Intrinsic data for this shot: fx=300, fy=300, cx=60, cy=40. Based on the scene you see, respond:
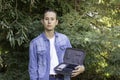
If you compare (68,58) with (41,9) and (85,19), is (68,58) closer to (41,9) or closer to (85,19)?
(85,19)

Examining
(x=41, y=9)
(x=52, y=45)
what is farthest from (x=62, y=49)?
(x=41, y=9)

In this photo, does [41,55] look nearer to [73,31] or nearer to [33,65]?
[33,65]

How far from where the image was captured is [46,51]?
8.56ft

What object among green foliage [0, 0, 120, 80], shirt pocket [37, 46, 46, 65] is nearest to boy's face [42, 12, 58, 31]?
shirt pocket [37, 46, 46, 65]

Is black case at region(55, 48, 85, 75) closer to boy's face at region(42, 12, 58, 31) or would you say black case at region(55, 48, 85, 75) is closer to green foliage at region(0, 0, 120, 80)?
boy's face at region(42, 12, 58, 31)

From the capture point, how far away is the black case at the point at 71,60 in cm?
249

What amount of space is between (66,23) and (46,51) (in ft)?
2.94

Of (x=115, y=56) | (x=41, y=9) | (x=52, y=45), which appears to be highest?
(x=41, y=9)

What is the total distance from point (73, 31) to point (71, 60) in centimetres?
91

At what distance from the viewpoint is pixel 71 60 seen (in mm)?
2516

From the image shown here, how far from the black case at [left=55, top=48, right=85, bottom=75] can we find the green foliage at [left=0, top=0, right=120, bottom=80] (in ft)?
2.28

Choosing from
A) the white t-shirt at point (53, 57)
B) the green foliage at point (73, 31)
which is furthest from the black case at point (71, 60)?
the green foliage at point (73, 31)

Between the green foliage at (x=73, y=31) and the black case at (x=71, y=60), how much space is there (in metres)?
0.69

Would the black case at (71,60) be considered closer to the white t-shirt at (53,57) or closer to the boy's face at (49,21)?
the white t-shirt at (53,57)
